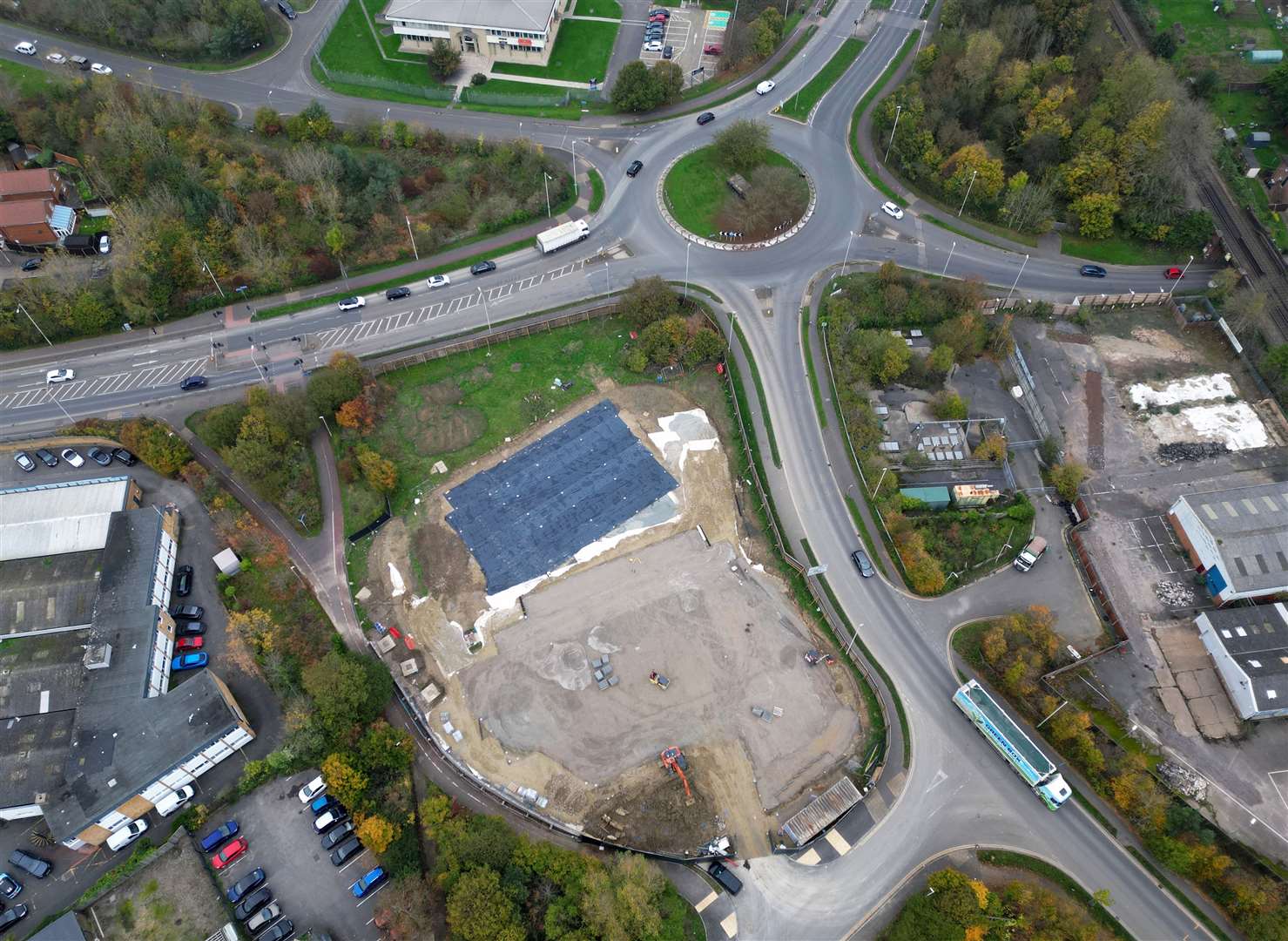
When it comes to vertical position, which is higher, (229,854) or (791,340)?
(791,340)

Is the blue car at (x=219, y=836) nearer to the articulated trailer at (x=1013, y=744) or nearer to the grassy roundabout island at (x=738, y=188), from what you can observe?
the articulated trailer at (x=1013, y=744)

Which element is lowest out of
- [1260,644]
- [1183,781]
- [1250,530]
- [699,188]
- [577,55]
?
[1183,781]

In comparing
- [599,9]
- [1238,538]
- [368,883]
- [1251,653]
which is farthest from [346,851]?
[599,9]

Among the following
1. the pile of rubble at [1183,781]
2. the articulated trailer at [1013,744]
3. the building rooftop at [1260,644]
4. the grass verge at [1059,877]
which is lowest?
the grass verge at [1059,877]

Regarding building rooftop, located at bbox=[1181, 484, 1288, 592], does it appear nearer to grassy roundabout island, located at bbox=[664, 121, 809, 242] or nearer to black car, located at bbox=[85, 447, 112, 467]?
grassy roundabout island, located at bbox=[664, 121, 809, 242]

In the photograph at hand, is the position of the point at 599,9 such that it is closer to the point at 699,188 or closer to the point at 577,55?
the point at 577,55

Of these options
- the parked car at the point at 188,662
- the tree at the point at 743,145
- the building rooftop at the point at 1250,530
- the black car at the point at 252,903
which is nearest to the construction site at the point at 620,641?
the parked car at the point at 188,662
